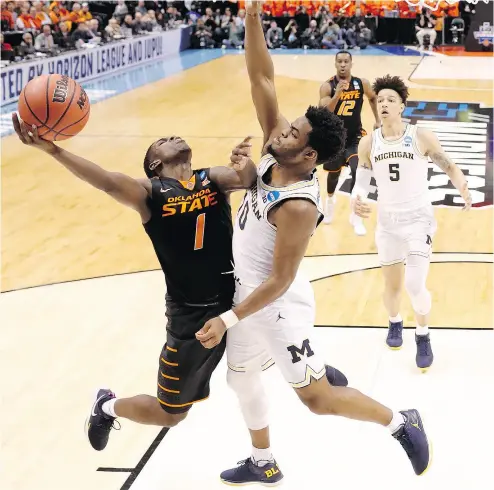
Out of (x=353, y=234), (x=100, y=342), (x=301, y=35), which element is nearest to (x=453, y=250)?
(x=353, y=234)

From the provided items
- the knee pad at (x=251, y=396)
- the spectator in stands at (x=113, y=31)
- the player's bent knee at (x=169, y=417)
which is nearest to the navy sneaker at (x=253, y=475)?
the knee pad at (x=251, y=396)

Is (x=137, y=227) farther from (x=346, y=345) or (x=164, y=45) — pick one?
(x=164, y=45)

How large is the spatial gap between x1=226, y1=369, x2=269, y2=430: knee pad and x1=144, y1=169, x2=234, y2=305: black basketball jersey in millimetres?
442

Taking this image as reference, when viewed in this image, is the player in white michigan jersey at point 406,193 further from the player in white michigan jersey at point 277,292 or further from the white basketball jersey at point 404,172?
the player in white michigan jersey at point 277,292

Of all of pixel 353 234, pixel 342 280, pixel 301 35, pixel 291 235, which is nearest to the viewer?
pixel 291 235

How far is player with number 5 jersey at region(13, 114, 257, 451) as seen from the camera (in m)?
4.06

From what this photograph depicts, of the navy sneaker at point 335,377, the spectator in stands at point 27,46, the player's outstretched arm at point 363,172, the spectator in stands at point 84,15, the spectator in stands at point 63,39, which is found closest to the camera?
the navy sneaker at point 335,377

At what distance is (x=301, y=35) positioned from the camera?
27.8 metres

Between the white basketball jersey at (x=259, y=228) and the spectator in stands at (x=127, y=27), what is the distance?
2037 centimetres

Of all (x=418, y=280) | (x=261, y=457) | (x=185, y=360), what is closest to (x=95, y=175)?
(x=185, y=360)

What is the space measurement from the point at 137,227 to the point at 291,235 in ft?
19.1

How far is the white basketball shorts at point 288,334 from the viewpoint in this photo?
410 centimetres

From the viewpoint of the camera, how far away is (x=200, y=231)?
13.6 ft

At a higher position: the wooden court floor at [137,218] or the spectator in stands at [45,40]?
the spectator in stands at [45,40]
